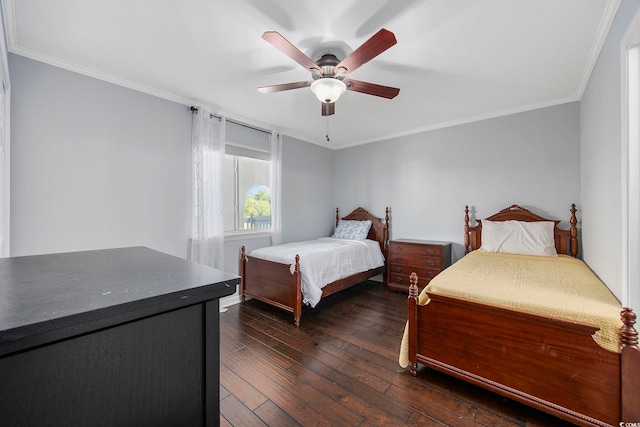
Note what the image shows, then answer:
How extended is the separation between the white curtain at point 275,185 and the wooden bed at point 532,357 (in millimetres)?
2358

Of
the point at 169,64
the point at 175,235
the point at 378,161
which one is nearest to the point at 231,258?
the point at 175,235

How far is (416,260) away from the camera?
11.7 feet

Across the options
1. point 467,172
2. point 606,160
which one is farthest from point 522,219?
point 606,160

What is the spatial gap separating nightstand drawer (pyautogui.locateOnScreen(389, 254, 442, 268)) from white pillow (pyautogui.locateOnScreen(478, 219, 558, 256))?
20.9 inches

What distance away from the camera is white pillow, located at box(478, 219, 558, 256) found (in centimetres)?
292

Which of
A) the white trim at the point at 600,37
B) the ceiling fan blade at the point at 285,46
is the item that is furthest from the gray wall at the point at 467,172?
the ceiling fan blade at the point at 285,46

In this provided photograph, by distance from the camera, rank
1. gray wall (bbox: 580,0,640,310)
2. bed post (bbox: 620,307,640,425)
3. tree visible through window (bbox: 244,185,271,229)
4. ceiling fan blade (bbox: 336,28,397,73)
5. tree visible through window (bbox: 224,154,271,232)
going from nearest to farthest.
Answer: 1. bed post (bbox: 620,307,640,425)
2. ceiling fan blade (bbox: 336,28,397,73)
3. gray wall (bbox: 580,0,640,310)
4. tree visible through window (bbox: 224,154,271,232)
5. tree visible through window (bbox: 244,185,271,229)

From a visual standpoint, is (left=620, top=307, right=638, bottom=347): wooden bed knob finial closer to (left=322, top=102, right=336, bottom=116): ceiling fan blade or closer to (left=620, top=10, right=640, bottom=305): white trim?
(left=620, top=10, right=640, bottom=305): white trim

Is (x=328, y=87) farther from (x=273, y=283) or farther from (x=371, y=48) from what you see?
(x=273, y=283)

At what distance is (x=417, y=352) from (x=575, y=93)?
312 centimetres

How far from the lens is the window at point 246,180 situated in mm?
3523

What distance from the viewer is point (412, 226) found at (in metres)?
4.11

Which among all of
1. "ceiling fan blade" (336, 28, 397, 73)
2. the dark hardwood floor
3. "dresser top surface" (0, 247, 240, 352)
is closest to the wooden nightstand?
the dark hardwood floor

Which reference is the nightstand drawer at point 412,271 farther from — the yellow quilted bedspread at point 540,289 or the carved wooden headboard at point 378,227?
the yellow quilted bedspread at point 540,289
